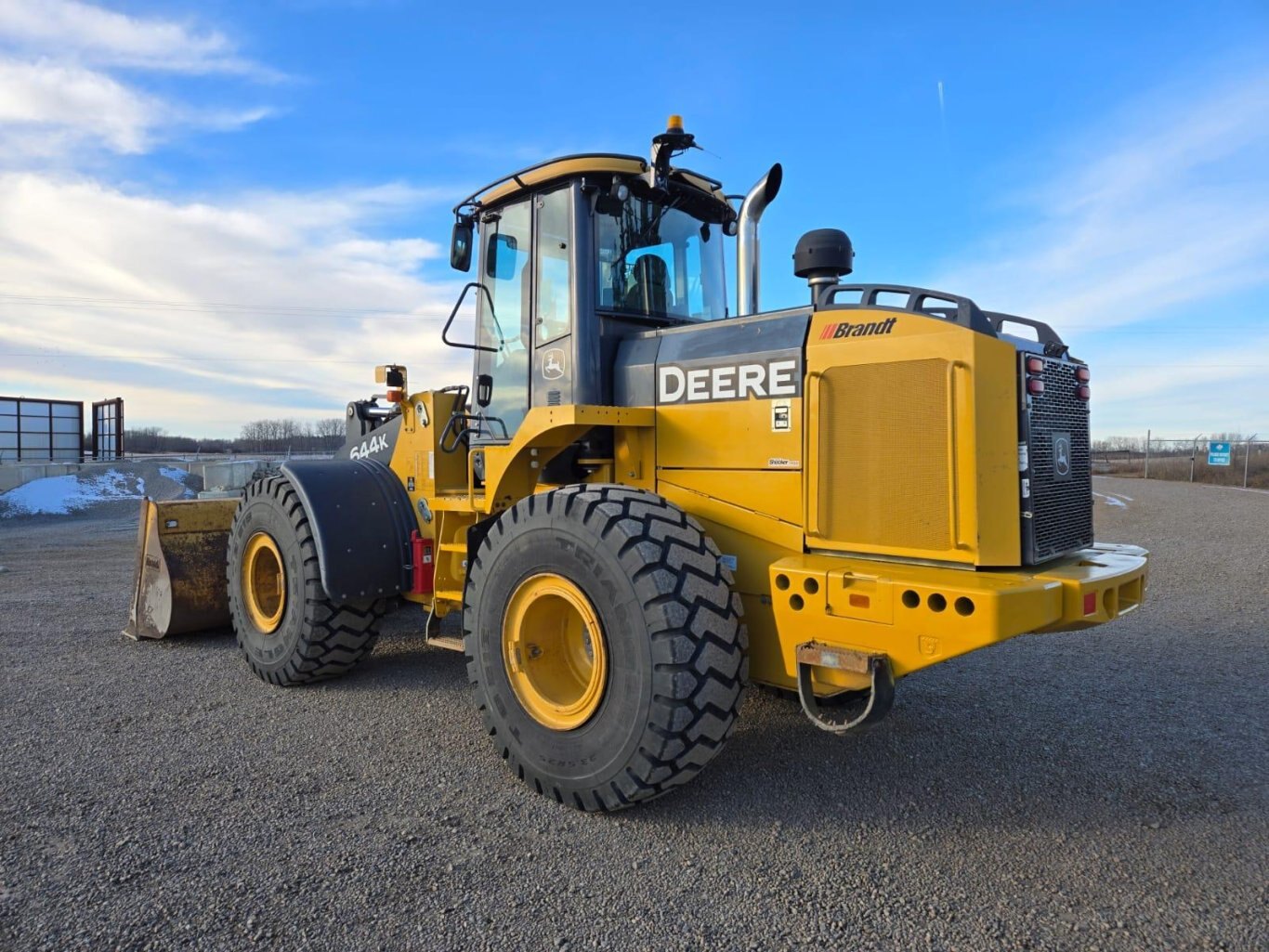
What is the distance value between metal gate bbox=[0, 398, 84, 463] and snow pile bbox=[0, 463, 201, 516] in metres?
6.45

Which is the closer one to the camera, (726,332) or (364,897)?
(364,897)

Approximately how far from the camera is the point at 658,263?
4840 millimetres

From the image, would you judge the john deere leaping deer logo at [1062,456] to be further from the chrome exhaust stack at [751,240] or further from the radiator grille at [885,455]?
the chrome exhaust stack at [751,240]

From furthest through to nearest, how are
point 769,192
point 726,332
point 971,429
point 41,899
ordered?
point 769,192, point 726,332, point 971,429, point 41,899

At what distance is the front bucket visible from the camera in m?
6.61

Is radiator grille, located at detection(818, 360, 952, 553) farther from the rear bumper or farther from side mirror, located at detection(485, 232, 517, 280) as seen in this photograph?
side mirror, located at detection(485, 232, 517, 280)

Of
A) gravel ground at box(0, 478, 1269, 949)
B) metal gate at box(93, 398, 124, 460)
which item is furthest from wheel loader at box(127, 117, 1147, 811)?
metal gate at box(93, 398, 124, 460)

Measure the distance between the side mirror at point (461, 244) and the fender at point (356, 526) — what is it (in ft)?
5.22

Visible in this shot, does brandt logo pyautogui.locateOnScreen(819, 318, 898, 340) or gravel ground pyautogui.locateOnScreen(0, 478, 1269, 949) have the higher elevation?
brandt logo pyautogui.locateOnScreen(819, 318, 898, 340)

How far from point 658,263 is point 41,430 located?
35.5 meters

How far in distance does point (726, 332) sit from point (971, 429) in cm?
136

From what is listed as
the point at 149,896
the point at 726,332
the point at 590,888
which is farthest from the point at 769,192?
the point at 149,896

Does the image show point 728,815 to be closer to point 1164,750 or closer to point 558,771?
point 558,771

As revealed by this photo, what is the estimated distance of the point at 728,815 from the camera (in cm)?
354
